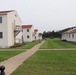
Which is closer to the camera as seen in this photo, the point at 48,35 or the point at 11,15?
the point at 11,15

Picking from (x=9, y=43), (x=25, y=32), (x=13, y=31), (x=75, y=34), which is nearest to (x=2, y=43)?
(x=9, y=43)

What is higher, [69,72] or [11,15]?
[11,15]

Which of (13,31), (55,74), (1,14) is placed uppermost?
(1,14)

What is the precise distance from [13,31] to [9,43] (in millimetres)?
4180

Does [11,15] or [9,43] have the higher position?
[11,15]

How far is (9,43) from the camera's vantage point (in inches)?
1505

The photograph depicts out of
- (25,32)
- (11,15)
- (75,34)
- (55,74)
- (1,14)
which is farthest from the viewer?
(25,32)

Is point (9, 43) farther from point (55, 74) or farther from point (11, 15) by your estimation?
point (55, 74)

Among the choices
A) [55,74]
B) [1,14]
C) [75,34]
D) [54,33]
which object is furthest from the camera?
[54,33]

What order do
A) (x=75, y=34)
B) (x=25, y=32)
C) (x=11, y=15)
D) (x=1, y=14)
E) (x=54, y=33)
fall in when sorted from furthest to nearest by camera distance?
(x=54, y=33)
(x=25, y=32)
(x=75, y=34)
(x=11, y=15)
(x=1, y=14)

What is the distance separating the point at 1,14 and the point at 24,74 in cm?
2735

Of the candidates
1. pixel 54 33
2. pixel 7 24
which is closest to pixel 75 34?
pixel 7 24

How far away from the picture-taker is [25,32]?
7388cm

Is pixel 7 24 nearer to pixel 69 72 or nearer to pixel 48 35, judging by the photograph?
pixel 69 72
